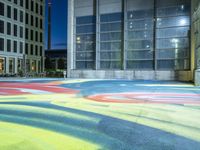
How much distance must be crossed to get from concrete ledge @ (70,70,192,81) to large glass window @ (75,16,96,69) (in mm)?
1051

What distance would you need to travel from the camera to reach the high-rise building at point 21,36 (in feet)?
172

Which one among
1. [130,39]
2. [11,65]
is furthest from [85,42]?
[11,65]

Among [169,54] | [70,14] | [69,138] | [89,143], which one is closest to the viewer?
[89,143]

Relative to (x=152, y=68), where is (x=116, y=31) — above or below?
above

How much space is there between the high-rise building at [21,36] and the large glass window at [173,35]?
2472 centimetres

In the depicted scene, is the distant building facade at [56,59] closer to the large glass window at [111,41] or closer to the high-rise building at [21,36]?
the high-rise building at [21,36]

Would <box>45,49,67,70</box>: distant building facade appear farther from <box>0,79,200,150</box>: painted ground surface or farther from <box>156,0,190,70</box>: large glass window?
<box>0,79,200,150</box>: painted ground surface

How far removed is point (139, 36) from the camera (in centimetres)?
3400

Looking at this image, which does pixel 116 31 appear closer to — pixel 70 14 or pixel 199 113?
pixel 70 14

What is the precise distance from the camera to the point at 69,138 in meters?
5.36

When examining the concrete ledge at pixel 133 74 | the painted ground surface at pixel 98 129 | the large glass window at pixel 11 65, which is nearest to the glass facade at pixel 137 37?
the concrete ledge at pixel 133 74

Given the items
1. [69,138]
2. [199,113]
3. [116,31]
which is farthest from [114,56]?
[69,138]

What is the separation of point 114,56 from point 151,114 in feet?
89.9

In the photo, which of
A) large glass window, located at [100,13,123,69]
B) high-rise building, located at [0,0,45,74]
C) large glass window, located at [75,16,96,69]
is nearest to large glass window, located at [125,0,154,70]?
large glass window, located at [100,13,123,69]
